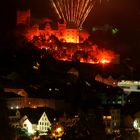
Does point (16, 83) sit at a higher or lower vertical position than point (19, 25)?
lower

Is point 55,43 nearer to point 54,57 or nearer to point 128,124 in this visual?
point 54,57

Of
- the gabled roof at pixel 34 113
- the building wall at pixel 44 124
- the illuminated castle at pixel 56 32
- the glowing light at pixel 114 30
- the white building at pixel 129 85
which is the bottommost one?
the building wall at pixel 44 124

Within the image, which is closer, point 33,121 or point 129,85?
point 33,121

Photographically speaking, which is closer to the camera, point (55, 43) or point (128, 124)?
point (128, 124)

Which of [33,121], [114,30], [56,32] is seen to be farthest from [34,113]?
[114,30]

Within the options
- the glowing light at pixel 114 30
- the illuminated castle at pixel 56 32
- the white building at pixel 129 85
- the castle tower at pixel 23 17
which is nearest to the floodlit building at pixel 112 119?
the white building at pixel 129 85

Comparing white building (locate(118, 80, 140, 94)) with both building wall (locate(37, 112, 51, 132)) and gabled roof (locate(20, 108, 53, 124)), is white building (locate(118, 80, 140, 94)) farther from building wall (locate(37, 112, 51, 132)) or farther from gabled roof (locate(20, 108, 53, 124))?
building wall (locate(37, 112, 51, 132))

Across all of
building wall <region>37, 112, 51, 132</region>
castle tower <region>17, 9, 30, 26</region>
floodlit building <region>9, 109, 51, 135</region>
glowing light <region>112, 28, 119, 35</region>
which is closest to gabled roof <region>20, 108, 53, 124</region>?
floodlit building <region>9, 109, 51, 135</region>

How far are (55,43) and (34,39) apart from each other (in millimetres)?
1868

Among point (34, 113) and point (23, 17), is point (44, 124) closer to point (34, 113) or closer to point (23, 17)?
point (34, 113)

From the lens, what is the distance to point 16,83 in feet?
129

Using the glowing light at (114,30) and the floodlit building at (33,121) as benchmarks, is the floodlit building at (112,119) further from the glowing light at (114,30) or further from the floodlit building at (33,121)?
the glowing light at (114,30)

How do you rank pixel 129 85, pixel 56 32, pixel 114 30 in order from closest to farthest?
pixel 129 85 → pixel 56 32 → pixel 114 30

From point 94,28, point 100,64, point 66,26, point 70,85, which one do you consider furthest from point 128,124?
point 94,28
